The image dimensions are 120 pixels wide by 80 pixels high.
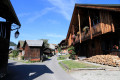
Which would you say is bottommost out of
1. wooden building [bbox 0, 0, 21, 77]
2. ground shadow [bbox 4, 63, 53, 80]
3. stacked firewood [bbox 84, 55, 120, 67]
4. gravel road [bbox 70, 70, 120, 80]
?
ground shadow [bbox 4, 63, 53, 80]

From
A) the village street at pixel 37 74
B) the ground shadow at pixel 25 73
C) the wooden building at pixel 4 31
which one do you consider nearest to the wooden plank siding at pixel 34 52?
the village street at pixel 37 74

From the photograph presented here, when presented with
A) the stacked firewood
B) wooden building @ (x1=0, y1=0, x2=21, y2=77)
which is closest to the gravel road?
the stacked firewood

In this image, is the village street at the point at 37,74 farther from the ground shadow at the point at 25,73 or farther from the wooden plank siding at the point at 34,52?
the wooden plank siding at the point at 34,52

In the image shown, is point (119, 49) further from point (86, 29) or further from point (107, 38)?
point (86, 29)

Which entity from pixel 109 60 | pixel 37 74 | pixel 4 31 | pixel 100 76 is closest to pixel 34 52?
pixel 37 74

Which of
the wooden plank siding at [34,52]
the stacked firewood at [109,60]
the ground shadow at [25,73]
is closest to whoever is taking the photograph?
the ground shadow at [25,73]

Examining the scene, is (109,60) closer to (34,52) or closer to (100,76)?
(100,76)

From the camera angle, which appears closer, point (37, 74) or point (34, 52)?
point (37, 74)

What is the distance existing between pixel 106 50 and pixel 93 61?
2.28 m

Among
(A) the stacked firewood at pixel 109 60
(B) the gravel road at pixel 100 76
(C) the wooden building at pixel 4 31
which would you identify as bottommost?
(B) the gravel road at pixel 100 76

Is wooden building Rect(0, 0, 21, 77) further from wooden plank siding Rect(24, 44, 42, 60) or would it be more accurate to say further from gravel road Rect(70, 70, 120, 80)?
wooden plank siding Rect(24, 44, 42, 60)

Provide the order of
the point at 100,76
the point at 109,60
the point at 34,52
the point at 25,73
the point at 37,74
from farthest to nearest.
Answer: the point at 34,52, the point at 109,60, the point at 25,73, the point at 37,74, the point at 100,76

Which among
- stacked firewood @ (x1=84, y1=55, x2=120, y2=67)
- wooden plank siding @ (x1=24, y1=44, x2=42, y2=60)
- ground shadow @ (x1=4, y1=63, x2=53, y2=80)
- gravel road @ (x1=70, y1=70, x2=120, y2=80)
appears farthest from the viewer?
wooden plank siding @ (x1=24, y1=44, x2=42, y2=60)

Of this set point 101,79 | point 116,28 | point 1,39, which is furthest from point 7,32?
point 116,28
